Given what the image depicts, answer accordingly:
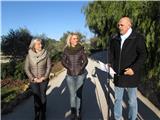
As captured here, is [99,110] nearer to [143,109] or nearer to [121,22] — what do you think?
[143,109]

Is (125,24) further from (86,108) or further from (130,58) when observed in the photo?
(86,108)

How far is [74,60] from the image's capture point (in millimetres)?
9125

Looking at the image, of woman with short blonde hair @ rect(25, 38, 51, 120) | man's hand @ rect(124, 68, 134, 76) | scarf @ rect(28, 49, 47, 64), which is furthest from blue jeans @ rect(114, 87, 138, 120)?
scarf @ rect(28, 49, 47, 64)

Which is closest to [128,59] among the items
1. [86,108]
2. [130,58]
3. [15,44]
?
[130,58]

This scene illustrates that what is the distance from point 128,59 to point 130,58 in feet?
0.13

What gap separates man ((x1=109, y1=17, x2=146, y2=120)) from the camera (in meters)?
7.29

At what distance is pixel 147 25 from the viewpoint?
1259 cm

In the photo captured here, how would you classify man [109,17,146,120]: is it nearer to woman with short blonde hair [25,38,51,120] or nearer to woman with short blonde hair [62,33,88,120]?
woman with short blonde hair [62,33,88,120]

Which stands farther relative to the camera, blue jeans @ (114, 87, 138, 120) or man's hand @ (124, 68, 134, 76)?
blue jeans @ (114, 87, 138, 120)

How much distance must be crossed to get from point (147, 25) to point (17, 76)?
1127cm

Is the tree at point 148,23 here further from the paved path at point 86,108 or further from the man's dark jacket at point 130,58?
the man's dark jacket at point 130,58

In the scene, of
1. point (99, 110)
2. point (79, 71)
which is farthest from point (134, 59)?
point (99, 110)

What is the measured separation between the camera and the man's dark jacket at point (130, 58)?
7289mm

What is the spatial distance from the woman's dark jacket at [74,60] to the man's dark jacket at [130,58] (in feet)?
5.76
